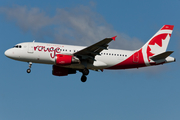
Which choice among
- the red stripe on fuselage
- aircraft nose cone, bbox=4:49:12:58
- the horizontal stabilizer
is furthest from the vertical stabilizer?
aircraft nose cone, bbox=4:49:12:58

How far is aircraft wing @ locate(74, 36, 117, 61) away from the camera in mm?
44250

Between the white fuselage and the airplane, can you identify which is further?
the white fuselage

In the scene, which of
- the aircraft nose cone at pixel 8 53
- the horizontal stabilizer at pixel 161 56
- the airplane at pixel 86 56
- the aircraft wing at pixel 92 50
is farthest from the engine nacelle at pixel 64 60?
the horizontal stabilizer at pixel 161 56

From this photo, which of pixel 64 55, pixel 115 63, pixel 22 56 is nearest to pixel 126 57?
pixel 115 63

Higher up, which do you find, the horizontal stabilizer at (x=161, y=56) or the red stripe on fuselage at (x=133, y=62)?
the horizontal stabilizer at (x=161, y=56)

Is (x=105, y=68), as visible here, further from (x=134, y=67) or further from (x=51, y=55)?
(x=51, y=55)

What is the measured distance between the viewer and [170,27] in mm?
52000

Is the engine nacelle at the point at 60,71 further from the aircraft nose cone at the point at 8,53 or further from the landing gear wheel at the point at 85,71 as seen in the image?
the aircraft nose cone at the point at 8,53

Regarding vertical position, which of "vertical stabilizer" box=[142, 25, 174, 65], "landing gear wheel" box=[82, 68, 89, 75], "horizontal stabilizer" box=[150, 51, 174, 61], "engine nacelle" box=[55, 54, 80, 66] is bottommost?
"landing gear wheel" box=[82, 68, 89, 75]

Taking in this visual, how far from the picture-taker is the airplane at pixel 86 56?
4647 cm

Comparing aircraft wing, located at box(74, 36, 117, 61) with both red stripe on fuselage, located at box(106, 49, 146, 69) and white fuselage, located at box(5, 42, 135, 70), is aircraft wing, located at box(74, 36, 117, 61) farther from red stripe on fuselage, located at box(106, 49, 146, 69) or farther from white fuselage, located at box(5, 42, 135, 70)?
red stripe on fuselage, located at box(106, 49, 146, 69)

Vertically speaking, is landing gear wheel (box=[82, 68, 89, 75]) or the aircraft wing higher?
the aircraft wing

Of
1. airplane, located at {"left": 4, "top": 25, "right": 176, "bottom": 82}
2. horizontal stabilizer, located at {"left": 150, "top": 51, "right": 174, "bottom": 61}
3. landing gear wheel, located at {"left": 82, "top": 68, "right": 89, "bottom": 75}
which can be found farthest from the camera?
landing gear wheel, located at {"left": 82, "top": 68, "right": 89, "bottom": 75}

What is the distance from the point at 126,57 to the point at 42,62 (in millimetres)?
11293
